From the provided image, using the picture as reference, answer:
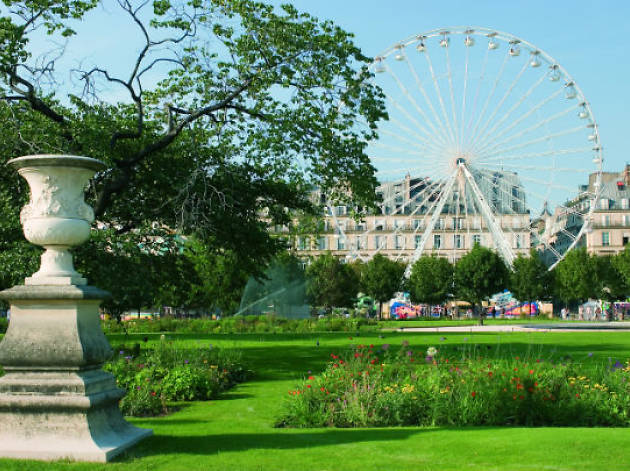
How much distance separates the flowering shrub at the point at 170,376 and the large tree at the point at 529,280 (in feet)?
219

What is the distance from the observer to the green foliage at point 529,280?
260ft

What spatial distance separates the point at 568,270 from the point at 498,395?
7259 cm

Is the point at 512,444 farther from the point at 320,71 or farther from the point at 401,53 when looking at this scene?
the point at 401,53

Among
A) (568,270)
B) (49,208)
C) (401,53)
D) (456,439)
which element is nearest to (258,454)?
(456,439)

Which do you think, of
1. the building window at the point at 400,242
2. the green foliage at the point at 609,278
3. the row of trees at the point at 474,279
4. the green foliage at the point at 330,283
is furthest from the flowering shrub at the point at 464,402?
the building window at the point at 400,242

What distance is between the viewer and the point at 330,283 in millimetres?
76250

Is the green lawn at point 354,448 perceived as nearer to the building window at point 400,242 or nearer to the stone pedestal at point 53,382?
the stone pedestal at point 53,382

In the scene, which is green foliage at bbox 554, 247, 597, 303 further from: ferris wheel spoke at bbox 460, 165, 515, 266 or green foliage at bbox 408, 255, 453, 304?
ferris wheel spoke at bbox 460, 165, 515, 266

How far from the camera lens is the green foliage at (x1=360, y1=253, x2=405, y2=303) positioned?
83.6 metres

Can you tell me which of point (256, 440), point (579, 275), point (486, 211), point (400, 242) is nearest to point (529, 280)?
point (579, 275)

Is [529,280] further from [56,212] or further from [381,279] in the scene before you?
[56,212]

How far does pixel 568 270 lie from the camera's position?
258 ft

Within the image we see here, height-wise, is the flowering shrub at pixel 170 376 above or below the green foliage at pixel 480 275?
below

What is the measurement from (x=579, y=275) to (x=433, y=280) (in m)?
15.5
